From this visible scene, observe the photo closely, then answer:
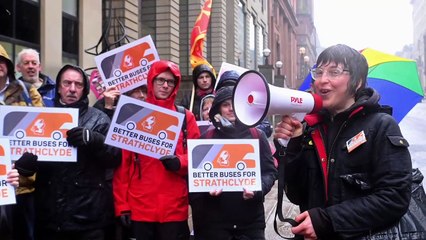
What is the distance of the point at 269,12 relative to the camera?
155ft

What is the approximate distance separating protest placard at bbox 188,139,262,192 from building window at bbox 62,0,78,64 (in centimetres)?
984

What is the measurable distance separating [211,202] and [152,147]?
2.23ft

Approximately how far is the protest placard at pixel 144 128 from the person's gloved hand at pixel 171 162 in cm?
10

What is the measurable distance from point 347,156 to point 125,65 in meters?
3.57

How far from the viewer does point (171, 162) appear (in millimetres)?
3807

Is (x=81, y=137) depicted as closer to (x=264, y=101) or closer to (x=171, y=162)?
(x=171, y=162)

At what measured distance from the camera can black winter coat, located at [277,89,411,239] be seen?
7.19 ft

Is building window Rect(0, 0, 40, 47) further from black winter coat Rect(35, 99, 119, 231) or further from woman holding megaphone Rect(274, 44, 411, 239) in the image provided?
woman holding megaphone Rect(274, 44, 411, 239)

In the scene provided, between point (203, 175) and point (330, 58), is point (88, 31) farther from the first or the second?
point (330, 58)

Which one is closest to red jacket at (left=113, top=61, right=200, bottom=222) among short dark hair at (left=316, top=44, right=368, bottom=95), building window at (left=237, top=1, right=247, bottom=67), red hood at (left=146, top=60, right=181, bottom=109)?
red hood at (left=146, top=60, right=181, bottom=109)

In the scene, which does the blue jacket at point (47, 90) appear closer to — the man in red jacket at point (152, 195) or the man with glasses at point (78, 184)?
the man with glasses at point (78, 184)

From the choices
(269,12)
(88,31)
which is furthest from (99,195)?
(269,12)

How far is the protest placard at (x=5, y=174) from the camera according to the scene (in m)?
3.38

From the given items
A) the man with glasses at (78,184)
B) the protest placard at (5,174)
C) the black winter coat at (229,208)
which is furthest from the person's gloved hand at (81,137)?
the black winter coat at (229,208)
